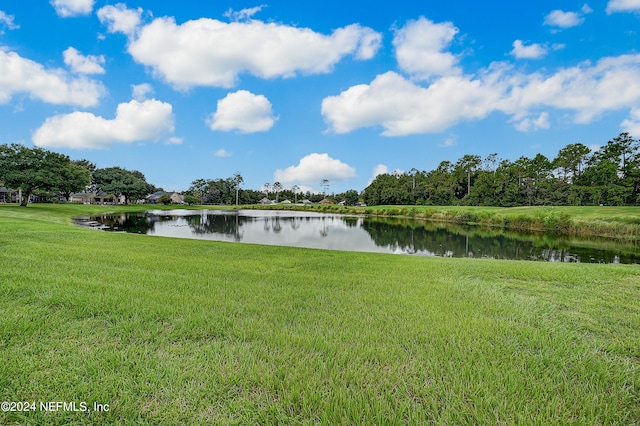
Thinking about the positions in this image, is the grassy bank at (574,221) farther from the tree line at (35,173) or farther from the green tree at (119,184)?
the green tree at (119,184)

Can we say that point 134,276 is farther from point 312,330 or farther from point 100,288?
point 312,330

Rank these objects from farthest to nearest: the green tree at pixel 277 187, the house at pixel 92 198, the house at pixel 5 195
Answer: the green tree at pixel 277 187 → the house at pixel 92 198 → the house at pixel 5 195

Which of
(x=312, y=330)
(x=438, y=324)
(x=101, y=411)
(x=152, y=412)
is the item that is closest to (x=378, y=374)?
(x=312, y=330)

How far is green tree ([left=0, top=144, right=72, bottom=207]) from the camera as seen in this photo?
28531 mm

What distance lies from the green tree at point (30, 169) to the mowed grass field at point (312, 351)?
33709mm

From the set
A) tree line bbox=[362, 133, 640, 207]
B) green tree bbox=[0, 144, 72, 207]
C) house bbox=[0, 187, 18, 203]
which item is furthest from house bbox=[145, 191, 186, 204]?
tree line bbox=[362, 133, 640, 207]

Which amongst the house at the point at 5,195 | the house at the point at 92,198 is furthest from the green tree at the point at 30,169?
the house at the point at 92,198

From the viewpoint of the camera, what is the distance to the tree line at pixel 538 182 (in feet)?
130

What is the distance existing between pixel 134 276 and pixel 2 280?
60.7 inches

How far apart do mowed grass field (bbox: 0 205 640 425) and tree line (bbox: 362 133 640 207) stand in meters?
48.9

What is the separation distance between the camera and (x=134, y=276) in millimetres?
4781

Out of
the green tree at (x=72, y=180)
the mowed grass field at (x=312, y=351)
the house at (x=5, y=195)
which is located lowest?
the mowed grass field at (x=312, y=351)

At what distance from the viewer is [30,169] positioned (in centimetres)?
2983

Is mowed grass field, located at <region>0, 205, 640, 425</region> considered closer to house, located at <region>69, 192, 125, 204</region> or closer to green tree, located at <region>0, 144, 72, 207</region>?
green tree, located at <region>0, 144, 72, 207</region>
